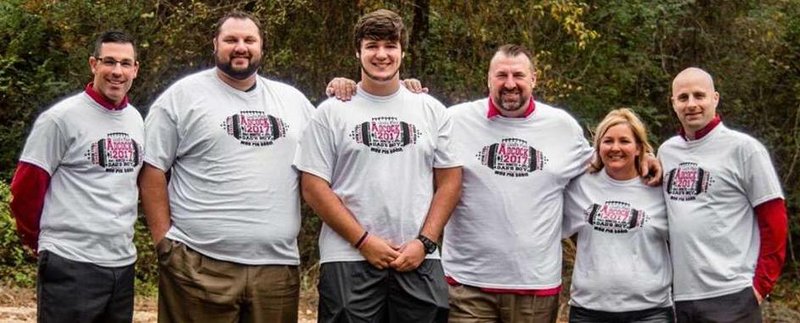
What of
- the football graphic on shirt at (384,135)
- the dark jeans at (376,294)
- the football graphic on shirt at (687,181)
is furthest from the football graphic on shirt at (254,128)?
the football graphic on shirt at (687,181)

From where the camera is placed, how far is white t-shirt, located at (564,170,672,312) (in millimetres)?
5488

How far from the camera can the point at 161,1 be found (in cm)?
1398

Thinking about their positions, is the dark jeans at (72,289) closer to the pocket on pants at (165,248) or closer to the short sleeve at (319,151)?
the pocket on pants at (165,248)

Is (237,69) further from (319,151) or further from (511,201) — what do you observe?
(511,201)

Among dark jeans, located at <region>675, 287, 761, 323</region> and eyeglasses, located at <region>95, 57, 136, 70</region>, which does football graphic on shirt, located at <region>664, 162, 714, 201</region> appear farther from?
eyeglasses, located at <region>95, 57, 136, 70</region>

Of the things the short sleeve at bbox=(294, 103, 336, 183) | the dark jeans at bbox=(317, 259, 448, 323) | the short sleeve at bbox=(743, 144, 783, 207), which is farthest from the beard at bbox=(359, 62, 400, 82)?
the short sleeve at bbox=(743, 144, 783, 207)

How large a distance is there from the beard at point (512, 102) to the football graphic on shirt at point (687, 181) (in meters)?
0.82

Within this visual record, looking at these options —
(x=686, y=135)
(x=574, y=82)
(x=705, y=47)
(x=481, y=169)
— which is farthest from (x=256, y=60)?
(x=705, y=47)

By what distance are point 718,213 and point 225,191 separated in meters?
2.41

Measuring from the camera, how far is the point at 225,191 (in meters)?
5.31

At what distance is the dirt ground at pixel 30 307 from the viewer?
33.4 feet

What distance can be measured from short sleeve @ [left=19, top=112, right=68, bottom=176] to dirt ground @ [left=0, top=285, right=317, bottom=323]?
4771 mm

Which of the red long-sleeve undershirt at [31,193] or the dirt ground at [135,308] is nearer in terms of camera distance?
the red long-sleeve undershirt at [31,193]

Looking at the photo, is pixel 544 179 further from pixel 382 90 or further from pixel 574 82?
pixel 574 82
